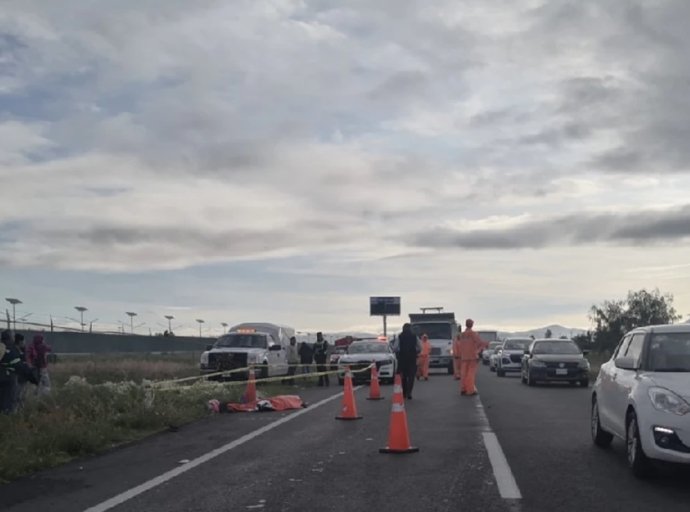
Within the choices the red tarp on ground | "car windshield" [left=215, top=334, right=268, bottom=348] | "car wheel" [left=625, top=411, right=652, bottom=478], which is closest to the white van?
"car windshield" [left=215, top=334, right=268, bottom=348]

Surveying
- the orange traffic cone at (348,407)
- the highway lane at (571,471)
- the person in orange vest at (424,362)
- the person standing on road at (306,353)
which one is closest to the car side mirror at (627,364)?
the highway lane at (571,471)

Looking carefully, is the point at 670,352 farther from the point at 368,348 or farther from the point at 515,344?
the point at 515,344

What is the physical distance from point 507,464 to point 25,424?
7.33 meters

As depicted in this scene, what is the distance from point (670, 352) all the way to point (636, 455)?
1410 millimetres

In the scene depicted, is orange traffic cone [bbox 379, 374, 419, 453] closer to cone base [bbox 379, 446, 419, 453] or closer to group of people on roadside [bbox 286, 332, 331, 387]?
cone base [bbox 379, 446, 419, 453]

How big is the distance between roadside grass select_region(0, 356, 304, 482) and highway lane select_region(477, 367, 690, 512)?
566 cm

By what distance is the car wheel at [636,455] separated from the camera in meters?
9.59

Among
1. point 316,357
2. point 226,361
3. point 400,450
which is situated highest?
point 316,357

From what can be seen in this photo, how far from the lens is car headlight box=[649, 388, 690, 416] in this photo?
360 inches

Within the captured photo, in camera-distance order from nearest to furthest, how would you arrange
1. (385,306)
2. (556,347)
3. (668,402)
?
(668,402) → (556,347) → (385,306)

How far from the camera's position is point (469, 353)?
22.6 meters

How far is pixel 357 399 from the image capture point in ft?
74.0

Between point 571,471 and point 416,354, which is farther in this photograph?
point 416,354

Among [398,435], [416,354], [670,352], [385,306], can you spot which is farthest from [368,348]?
[385,306]
